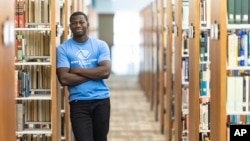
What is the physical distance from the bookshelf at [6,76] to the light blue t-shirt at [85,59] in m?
1.10

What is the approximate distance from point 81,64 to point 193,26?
1208mm

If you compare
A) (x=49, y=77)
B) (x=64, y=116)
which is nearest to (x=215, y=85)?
(x=49, y=77)

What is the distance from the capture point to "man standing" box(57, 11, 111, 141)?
164 inches

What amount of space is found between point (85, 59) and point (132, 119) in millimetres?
5439

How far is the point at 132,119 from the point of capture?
9.61m

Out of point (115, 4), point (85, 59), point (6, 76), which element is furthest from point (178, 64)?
point (115, 4)

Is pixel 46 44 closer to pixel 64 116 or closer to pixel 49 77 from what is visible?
pixel 49 77

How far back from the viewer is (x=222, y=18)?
12.1 ft

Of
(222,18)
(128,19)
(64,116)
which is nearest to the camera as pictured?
(222,18)

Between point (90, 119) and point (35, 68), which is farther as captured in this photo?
point (35, 68)

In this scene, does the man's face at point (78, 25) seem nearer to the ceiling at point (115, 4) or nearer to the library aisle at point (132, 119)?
the library aisle at point (132, 119)

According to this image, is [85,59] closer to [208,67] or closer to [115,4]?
[208,67]

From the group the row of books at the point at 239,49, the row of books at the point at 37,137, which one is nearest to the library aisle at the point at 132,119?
the row of books at the point at 37,137

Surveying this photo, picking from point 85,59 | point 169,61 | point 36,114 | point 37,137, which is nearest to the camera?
point 85,59
